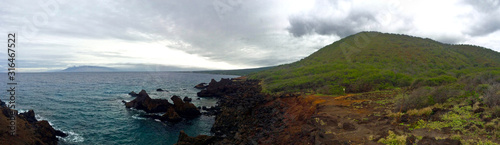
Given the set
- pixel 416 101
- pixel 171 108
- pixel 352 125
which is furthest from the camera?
pixel 171 108

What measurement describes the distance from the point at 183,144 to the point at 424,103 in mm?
15324

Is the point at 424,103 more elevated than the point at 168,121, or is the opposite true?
the point at 424,103

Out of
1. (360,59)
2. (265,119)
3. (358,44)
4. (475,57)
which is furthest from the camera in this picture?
(358,44)

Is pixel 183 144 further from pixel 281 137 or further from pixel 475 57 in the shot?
pixel 475 57

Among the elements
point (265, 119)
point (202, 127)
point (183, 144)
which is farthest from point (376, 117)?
point (202, 127)

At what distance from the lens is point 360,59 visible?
5894 centimetres

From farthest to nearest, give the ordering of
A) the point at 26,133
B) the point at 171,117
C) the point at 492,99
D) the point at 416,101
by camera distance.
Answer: the point at 171,117 < the point at 26,133 < the point at 416,101 < the point at 492,99

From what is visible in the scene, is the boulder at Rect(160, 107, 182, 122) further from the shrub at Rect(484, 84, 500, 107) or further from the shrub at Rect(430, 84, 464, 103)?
the shrub at Rect(484, 84, 500, 107)

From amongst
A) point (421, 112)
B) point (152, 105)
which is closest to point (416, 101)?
point (421, 112)

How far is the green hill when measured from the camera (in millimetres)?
28627

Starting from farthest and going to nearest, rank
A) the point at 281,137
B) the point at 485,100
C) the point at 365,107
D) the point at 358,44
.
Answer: the point at 358,44
the point at 365,107
the point at 281,137
the point at 485,100

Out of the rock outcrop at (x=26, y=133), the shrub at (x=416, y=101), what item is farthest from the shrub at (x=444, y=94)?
the rock outcrop at (x=26, y=133)

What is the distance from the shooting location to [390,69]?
133ft

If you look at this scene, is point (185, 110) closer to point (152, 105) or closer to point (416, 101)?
point (152, 105)
